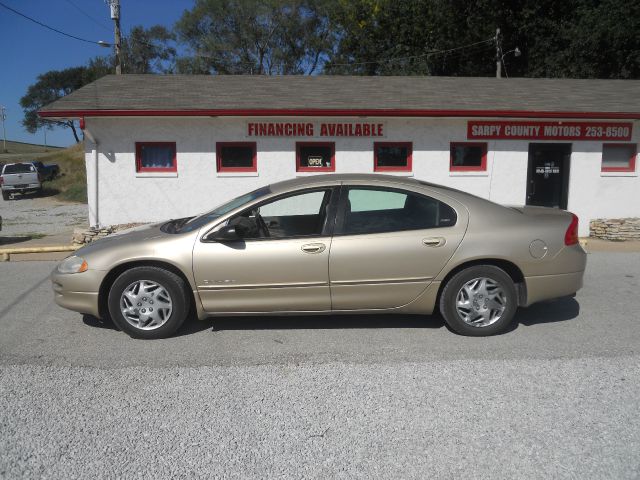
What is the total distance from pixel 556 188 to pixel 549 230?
843 centimetres

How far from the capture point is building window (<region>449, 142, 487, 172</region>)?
12.1 meters

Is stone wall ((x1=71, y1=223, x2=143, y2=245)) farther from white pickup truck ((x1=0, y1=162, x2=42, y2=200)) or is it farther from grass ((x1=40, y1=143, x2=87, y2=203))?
white pickup truck ((x1=0, y1=162, x2=42, y2=200))

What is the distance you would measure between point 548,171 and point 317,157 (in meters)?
5.57

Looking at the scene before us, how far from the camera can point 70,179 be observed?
105ft

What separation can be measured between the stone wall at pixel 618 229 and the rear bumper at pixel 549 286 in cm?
790

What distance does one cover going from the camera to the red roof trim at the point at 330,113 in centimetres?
1078

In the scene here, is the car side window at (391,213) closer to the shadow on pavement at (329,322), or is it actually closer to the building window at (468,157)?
the shadow on pavement at (329,322)

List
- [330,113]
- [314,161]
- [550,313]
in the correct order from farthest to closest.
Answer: [314,161] → [330,113] → [550,313]

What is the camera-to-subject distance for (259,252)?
4656 mm

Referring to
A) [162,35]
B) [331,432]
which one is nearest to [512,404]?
[331,432]

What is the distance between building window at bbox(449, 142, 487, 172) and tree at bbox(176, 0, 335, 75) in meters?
31.9

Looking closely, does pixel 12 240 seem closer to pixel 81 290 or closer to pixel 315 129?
pixel 315 129

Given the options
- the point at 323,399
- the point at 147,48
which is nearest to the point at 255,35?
the point at 147,48

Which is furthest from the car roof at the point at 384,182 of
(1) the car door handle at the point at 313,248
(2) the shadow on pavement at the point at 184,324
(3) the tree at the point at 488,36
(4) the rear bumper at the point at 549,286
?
(3) the tree at the point at 488,36
